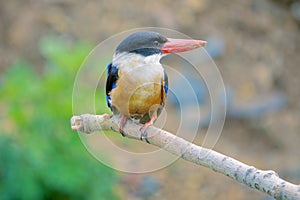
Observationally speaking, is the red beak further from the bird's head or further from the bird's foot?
the bird's foot

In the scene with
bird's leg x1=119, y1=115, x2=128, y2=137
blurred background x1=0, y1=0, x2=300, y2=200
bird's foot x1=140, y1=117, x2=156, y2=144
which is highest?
bird's foot x1=140, y1=117, x2=156, y2=144

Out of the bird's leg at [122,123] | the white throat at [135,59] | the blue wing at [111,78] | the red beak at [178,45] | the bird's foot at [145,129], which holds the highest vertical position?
the red beak at [178,45]

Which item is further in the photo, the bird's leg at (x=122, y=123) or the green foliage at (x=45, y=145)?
the green foliage at (x=45, y=145)

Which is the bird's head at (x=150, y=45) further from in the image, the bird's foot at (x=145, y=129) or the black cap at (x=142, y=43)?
the bird's foot at (x=145, y=129)

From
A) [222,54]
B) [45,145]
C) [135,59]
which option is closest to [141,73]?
[135,59]

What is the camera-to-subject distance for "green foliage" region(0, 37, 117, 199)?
114 inches

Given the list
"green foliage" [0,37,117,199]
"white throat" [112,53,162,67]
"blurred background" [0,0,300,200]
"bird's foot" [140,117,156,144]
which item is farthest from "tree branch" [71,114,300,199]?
"blurred background" [0,0,300,200]

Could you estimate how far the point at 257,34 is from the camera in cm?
491

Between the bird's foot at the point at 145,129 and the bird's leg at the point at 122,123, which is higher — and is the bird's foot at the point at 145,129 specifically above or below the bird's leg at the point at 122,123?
above

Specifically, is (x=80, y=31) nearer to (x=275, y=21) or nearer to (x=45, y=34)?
(x=45, y=34)

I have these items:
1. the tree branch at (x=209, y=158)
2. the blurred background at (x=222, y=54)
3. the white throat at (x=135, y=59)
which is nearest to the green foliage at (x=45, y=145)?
the blurred background at (x=222, y=54)

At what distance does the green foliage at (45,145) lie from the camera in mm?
2908

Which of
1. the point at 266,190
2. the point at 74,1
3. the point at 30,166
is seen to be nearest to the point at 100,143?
the point at 30,166

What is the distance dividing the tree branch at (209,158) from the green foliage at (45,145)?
181 cm
